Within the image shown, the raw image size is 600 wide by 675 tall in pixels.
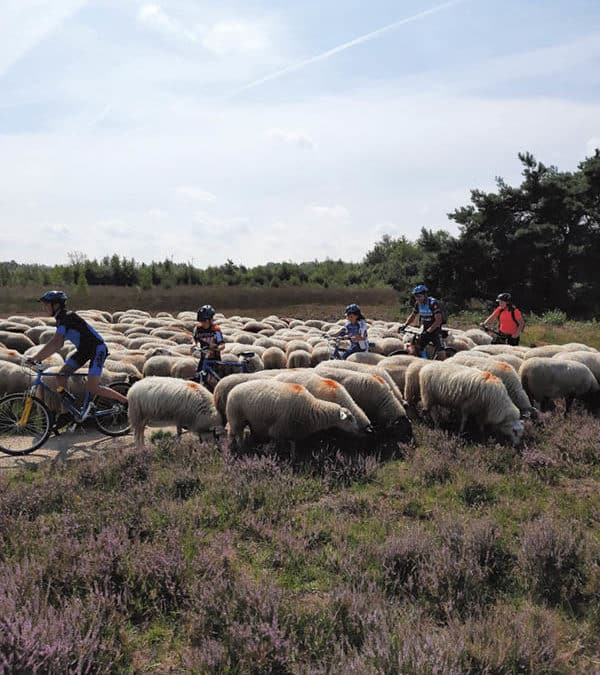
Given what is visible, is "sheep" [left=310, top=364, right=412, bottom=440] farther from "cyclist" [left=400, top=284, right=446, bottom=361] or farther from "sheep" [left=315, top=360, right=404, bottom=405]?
"cyclist" [left=400, top=284, right=446, bottom=361]

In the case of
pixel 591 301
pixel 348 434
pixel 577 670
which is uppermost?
pixel 591 301

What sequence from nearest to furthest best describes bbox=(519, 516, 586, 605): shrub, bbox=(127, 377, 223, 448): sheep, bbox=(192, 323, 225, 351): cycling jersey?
1. bbox=(519, 516, 586, 605): shrub
2. bbox=(127, 377, 223, 448): sheep
3. bbox=(192, 323, 225, 351): cycling jersey

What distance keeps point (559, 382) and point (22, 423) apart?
8.51 meters

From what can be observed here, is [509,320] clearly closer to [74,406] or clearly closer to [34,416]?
[74,406]

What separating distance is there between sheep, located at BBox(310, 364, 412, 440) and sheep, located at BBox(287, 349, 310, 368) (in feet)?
13.3

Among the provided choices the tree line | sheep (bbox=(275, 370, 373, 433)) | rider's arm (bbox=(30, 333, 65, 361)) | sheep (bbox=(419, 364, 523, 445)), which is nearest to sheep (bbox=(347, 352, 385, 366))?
sheep (bbox=(419, 364, 523, 445))

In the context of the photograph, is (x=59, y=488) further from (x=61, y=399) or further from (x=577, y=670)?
(x=577, y=670)

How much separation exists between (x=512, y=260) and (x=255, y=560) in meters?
27.0

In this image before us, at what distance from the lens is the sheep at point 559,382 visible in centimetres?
908

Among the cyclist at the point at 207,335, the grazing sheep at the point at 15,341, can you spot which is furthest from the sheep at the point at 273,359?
the grazing sheep at the point at 15,341

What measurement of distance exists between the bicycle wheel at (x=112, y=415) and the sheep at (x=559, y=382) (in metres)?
6.90

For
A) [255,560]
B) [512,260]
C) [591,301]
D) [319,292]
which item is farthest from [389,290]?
[255,560]

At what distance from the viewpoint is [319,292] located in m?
41.3

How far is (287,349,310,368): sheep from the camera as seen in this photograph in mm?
12445
